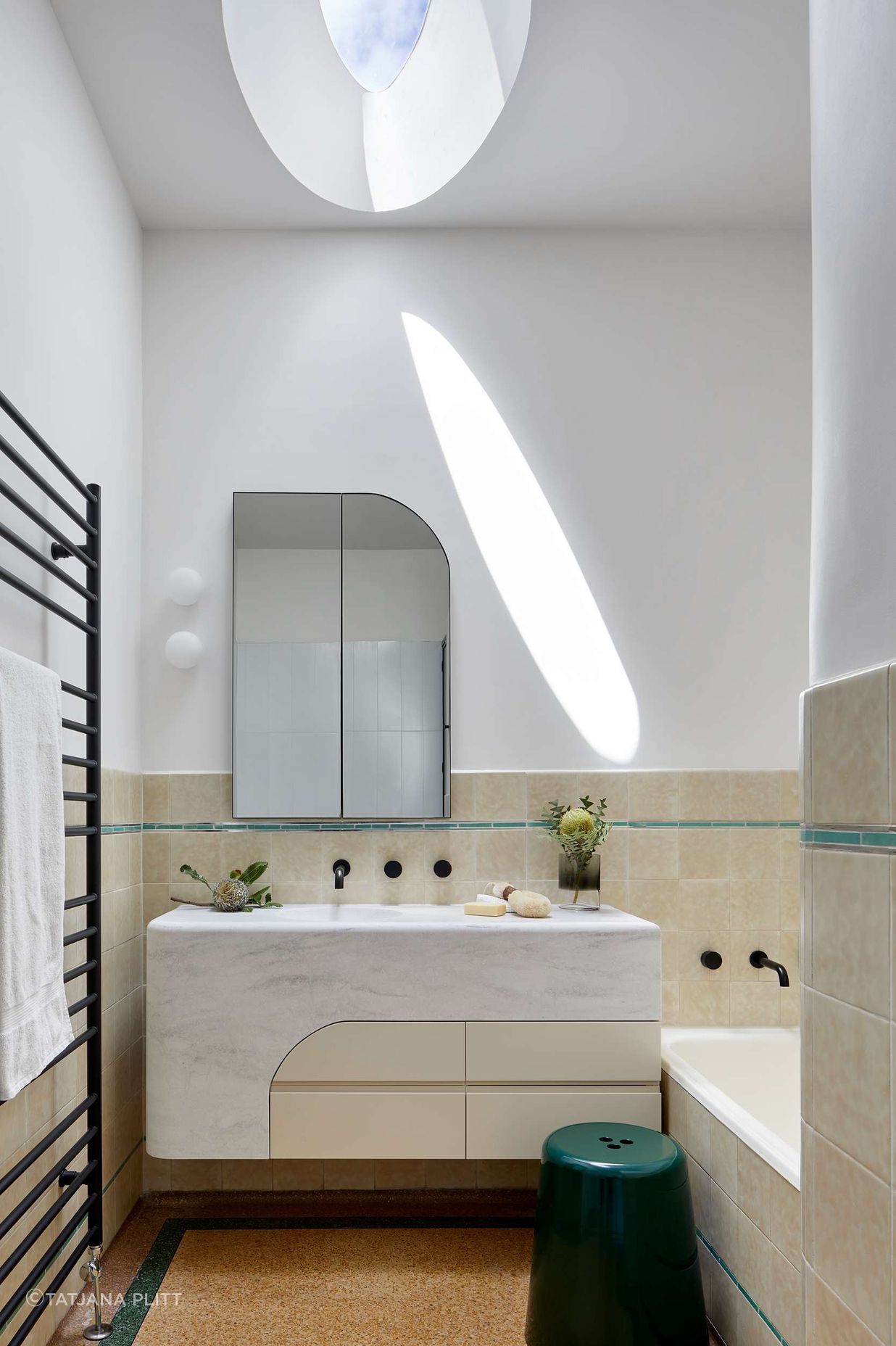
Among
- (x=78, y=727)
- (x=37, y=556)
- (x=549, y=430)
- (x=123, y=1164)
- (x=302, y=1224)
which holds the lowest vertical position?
(x=302, y=1224)

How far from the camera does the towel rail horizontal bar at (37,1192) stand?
5.46 ft

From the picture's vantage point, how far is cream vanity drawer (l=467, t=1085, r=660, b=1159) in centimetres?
250

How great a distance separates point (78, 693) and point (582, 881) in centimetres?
147

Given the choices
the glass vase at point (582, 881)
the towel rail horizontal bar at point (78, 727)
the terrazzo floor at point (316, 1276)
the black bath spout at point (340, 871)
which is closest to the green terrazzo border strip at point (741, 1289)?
the terrazzo floor at point (316, 1276)

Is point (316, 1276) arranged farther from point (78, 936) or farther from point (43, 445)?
point (43, 445)

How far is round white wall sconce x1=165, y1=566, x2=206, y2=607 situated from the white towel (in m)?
1.11

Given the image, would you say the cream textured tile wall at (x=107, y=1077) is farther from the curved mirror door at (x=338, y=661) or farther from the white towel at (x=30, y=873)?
the curved mirror door at (x=338, y=661)

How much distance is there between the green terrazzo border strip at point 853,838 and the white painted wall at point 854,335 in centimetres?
19

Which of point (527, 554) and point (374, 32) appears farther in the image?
point (527, 554)

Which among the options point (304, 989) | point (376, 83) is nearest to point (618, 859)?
point (304, 989)

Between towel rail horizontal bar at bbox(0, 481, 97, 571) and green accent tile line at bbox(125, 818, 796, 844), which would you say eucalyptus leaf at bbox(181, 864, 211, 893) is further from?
Answer: towel rail horizontal bar at bbox(0, 481, 97, 571)

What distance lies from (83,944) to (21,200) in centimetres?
163

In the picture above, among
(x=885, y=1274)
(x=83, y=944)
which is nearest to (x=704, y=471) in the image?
(x=83, y=944)

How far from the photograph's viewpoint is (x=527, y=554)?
307 cm
